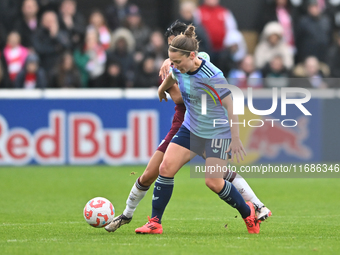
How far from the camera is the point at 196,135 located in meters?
7.00

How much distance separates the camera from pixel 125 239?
6.57 metres

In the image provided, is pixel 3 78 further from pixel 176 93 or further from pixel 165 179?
pixel 165 179

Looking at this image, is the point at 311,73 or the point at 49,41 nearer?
the point at 49,41

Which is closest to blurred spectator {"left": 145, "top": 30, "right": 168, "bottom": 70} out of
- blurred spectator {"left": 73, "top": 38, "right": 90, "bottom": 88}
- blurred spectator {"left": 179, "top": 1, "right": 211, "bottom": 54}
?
blurred spectator {"left": 179, "top": 1, "right": 211, "bottom": 54}

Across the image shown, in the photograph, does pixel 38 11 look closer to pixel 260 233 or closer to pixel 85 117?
pixel 85 117

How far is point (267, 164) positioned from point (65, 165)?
14.2ft

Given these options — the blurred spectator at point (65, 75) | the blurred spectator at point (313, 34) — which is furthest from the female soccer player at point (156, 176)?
the blurred spectator at point (313, 34)

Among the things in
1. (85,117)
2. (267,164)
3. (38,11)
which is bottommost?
(267,164)

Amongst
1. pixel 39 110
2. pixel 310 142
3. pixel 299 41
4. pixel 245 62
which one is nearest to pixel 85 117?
pixel 39 110

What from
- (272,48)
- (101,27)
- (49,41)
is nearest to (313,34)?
(272,48)

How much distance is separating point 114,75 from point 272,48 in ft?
13.1

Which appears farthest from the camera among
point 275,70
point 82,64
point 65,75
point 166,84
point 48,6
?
point 275,70

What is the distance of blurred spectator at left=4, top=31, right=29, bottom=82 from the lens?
14648 mm

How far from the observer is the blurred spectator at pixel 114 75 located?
584 inches
